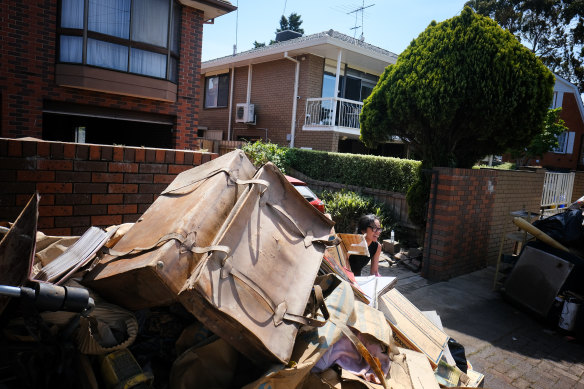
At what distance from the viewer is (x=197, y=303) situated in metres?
1.60

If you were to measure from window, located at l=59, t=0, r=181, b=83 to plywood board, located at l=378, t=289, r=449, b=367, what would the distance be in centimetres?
783

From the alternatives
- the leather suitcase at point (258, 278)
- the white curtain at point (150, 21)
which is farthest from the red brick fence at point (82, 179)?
the white curtain at point (150, 21)

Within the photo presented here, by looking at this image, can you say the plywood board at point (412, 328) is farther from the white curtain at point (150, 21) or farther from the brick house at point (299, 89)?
the brick house at point (299, 89)

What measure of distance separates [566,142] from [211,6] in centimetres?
2525

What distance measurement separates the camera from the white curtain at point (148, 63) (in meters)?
8.62

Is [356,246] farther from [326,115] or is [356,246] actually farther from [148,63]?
[326,115]

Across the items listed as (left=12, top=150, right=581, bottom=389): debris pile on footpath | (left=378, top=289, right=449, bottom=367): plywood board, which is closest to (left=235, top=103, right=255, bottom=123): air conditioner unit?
(left=378, top=289, right=449, bottom=367): plywood board

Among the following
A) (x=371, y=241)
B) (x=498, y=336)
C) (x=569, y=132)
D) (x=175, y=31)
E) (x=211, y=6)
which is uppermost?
(x=211, y=6)

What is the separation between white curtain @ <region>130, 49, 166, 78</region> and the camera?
8625 mm

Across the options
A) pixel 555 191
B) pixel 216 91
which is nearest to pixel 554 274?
pixel 555 191

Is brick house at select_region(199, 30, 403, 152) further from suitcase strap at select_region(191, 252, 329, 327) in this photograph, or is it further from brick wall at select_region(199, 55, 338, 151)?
suitcase strap at select_region(191, 252, 329, 327)

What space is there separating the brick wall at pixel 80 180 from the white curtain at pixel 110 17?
21.2 feet

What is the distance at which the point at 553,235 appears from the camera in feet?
18.3

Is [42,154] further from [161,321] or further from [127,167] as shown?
[161,321]
